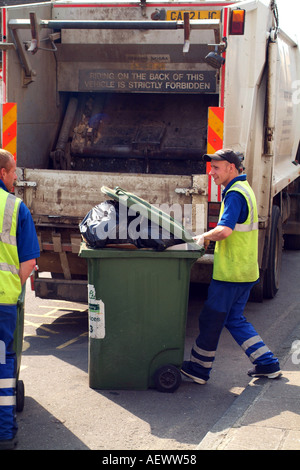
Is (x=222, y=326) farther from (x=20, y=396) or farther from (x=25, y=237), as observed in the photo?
(x=25, y=237)

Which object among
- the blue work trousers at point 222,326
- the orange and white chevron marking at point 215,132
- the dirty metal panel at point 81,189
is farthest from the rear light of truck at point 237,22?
the blue work trousers at point 222,326

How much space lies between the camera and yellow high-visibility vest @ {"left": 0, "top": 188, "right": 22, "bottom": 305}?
12.2 feet

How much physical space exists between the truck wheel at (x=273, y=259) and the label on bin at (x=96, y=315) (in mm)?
2952

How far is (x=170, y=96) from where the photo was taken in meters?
7.59

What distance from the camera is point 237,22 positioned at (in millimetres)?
5688

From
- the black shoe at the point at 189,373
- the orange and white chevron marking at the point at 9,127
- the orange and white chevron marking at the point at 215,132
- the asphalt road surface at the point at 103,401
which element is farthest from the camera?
the orange and white chevron marking at the point at 9,127

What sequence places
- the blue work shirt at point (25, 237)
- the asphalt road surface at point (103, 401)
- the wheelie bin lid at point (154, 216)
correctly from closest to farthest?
the blue work shirt at point (25, 237), the asphalt road surface at point (103, 401), the wheelie bin lid at point (154, 216)

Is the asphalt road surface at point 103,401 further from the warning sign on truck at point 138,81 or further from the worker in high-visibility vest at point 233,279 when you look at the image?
the warning sign on truck at point 138,81

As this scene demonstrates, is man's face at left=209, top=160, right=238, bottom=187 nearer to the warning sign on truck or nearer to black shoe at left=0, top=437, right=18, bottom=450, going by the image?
black shoe at left=0, top=437, right=18, bottom=450

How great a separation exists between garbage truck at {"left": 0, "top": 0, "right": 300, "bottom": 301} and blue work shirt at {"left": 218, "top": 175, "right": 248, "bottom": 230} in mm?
1161

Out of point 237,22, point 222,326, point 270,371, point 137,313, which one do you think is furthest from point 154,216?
point 237,22

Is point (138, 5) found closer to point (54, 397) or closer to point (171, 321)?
point (171, 321)

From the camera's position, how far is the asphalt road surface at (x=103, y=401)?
389 centimetres

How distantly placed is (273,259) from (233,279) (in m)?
2.69
